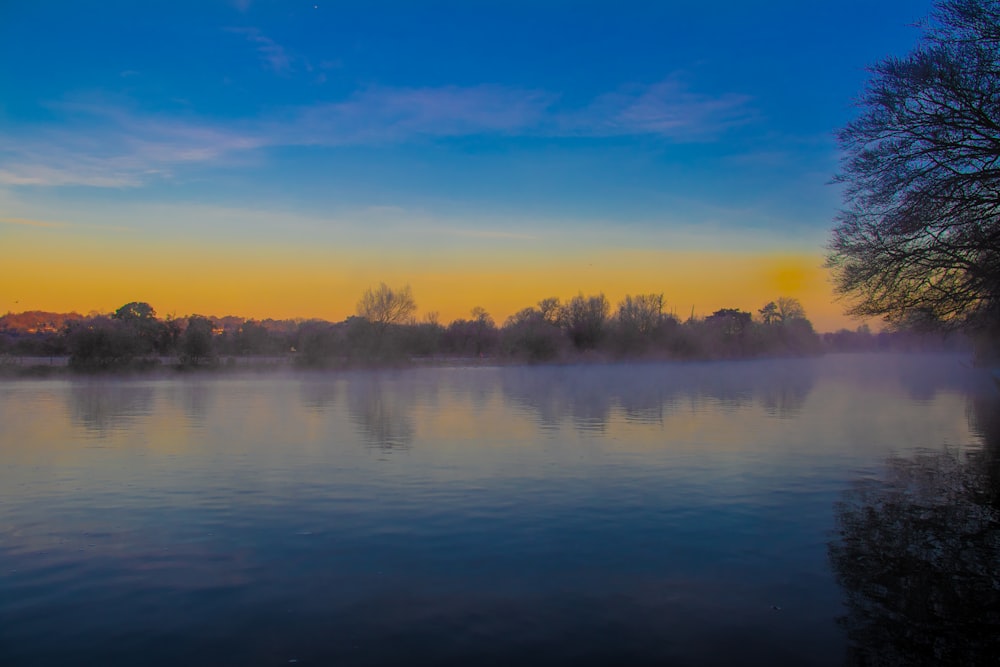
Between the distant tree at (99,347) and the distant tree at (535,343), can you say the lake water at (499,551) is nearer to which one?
the distant tree at (99,347)

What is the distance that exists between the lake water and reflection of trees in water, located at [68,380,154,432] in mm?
5228

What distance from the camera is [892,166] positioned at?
54.4ft

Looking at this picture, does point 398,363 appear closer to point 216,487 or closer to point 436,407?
point 436,407

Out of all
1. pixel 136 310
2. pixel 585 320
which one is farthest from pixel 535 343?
pixel 136 310

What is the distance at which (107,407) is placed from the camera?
31.3 metres

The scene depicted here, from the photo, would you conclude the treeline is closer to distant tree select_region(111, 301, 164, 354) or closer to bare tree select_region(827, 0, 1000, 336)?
distant tree select_region(111, 301, 164, 354)

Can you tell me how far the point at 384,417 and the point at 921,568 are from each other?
20.7m

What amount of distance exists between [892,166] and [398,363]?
78339 mm

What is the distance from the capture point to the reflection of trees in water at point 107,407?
24703 millimetres

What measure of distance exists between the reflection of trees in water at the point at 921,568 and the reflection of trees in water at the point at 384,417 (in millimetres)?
11542

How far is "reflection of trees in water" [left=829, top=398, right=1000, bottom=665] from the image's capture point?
20.3 ft

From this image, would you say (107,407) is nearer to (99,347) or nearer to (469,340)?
(99,347)

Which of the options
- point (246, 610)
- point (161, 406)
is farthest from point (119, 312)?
point (246, 610)

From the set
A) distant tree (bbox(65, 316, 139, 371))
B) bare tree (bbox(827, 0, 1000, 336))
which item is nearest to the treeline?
distant tree (bbox(65, 316, 139, 371))
